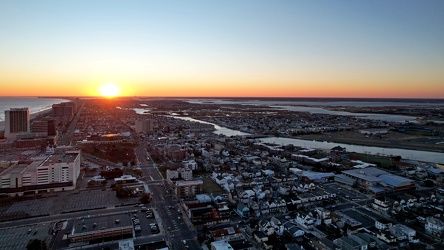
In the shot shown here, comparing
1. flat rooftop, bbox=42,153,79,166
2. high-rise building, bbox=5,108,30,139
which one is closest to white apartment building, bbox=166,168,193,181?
flat rooftop, bbox=42,153,79,166

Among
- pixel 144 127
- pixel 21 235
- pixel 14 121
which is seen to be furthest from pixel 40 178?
pixel 144 127

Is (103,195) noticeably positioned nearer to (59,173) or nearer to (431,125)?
(59,173)

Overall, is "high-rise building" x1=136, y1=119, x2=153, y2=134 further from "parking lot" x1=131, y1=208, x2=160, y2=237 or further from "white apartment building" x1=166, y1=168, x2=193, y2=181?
"parking lot" x1=131, y1=208, x2=160, y2=237

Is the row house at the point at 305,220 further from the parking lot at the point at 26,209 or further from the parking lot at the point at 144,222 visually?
the parking lot at the point at 26,209

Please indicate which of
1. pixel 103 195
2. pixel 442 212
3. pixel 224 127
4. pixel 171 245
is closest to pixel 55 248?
pixel 171 245

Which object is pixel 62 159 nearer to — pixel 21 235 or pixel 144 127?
pixel 21 235

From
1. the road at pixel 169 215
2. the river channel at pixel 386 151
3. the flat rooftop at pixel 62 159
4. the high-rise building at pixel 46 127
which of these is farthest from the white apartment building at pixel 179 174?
the high-rise building at pixel 46 127
